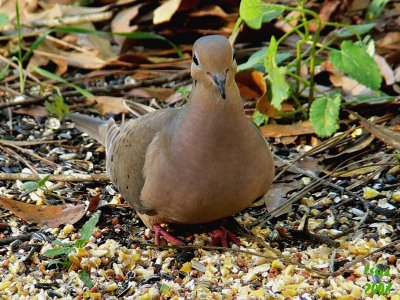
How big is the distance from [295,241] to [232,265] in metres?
0.35

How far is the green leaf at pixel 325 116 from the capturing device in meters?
4.31

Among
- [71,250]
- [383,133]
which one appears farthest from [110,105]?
[71,250]

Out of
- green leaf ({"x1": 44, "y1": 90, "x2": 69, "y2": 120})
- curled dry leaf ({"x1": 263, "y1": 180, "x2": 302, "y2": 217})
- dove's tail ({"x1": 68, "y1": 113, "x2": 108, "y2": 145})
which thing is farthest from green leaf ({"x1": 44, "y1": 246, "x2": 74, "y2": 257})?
green leaf ({"x1": 44, "y1": 90, "x2": 69, "y2": 120})

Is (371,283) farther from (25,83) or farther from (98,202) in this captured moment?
(25,83)

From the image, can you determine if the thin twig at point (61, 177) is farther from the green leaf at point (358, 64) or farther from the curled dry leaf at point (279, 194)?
the green leaf at point (358, 64)

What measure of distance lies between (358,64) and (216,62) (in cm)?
129

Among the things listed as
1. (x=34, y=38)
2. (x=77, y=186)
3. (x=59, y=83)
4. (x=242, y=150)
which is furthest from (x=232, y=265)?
(x=34, y=38)

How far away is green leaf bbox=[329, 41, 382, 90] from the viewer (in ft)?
14.0

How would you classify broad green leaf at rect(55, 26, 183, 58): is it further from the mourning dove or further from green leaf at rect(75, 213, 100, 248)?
green leaf at rect(75, 213, 100, 248)

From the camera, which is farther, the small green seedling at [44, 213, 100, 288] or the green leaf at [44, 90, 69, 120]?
the green leaf at [44, 90, 69, 120]

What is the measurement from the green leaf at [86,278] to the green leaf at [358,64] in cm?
166

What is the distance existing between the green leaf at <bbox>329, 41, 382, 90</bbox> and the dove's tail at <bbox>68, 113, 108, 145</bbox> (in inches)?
50.2

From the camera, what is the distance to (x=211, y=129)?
132 inches

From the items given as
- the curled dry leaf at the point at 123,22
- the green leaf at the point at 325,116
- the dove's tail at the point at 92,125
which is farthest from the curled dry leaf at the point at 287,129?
the curled dry leaf at the point at 123,22
